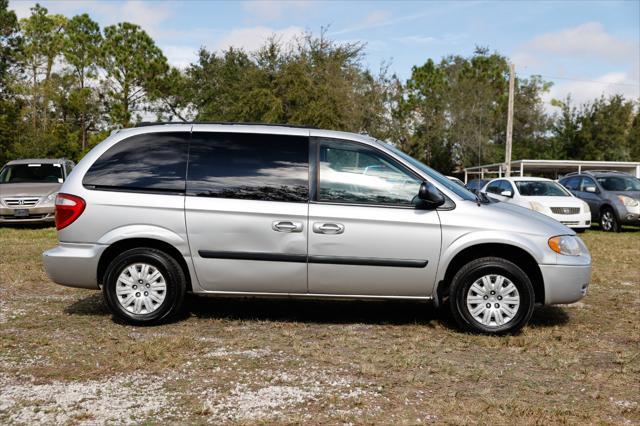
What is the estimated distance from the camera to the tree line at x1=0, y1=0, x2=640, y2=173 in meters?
35.3

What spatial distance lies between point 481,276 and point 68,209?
3.81 meters

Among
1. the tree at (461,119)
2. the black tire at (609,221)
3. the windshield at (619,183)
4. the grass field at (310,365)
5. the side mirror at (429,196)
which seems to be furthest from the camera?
the tree at (461,119)

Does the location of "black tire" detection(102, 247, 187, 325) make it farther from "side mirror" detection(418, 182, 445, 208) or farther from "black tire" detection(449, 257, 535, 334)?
"black tire" detection(449, 257, 535, 334)

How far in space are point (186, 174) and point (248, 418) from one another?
276 centimetres

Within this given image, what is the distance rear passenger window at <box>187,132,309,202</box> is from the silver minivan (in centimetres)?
1

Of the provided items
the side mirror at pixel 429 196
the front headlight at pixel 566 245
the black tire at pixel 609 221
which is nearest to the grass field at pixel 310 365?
the front headlight at pixel 566 245

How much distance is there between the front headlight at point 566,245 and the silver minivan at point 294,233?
0.01 m

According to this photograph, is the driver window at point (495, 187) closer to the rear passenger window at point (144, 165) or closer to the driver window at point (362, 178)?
the driver window at point (362, 178)

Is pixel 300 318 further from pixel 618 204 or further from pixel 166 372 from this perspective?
pixel 618 204

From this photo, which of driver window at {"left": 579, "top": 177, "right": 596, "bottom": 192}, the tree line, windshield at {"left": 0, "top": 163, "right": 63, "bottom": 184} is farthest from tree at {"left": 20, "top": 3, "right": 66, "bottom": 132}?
driver window at {"left": 579, "top": 177, "right": 596, "bottom": 192}

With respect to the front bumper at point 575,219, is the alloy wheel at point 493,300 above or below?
below

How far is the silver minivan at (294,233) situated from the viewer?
561 centimetres

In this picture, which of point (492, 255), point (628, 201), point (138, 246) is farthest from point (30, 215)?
point (628, 201)

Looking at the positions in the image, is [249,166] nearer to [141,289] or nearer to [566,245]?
[141,289]
